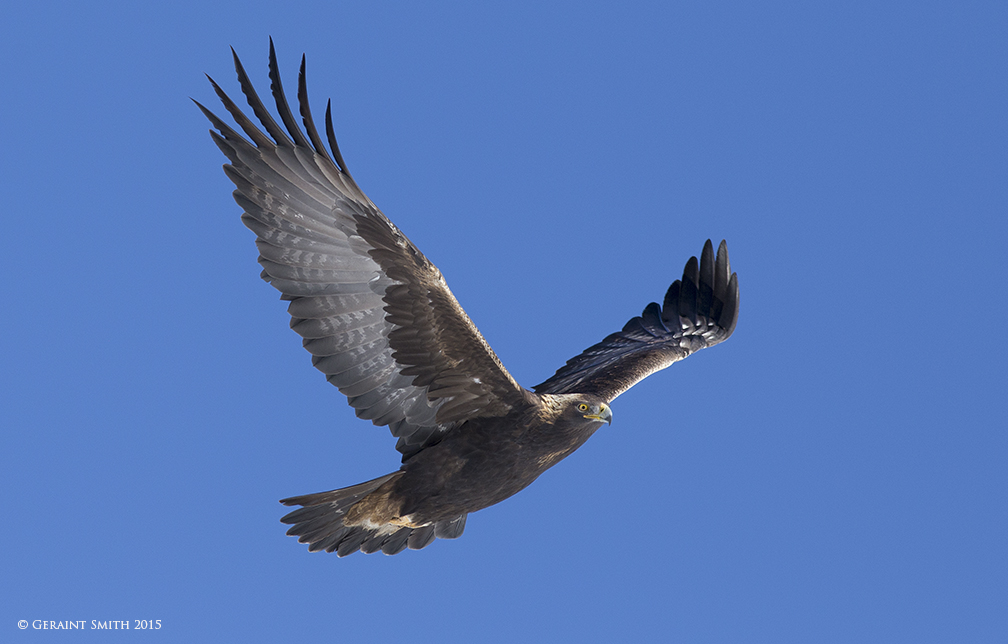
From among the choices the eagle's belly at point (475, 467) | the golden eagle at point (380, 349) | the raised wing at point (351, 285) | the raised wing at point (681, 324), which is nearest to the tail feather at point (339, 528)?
the golden eagle at point (380, 349)

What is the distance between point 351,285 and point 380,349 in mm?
588

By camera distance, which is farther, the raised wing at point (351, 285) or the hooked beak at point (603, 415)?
the hooked beak at point (603, 415)

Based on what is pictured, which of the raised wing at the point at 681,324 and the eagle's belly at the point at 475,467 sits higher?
the raised wing at the point at 681,324

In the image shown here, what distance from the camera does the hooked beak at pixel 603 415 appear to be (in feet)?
27.1

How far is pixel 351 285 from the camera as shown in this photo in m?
8.20

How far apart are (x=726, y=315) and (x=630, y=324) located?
1.13 metres

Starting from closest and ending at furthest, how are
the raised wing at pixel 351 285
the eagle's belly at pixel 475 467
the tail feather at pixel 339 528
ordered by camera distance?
1. the raised wing at pixel 351 285
2. the eagle's belly at pixel 475 467
3. the tail feather at pixel 339 528

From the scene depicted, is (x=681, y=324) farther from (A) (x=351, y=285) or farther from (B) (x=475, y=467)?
(A) (x=351, y=285)

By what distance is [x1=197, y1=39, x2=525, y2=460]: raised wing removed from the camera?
7.83m

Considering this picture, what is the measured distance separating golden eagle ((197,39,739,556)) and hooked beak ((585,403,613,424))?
0.01 metres

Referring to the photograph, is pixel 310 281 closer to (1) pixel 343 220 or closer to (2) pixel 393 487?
(1) pixel 343 220

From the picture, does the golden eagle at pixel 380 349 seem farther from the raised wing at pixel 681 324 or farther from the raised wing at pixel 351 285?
the raised wing at pixel 681 324

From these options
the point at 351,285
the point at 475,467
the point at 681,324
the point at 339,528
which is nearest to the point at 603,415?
the point at 475,467

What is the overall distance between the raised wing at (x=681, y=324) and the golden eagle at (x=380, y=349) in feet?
8.97
